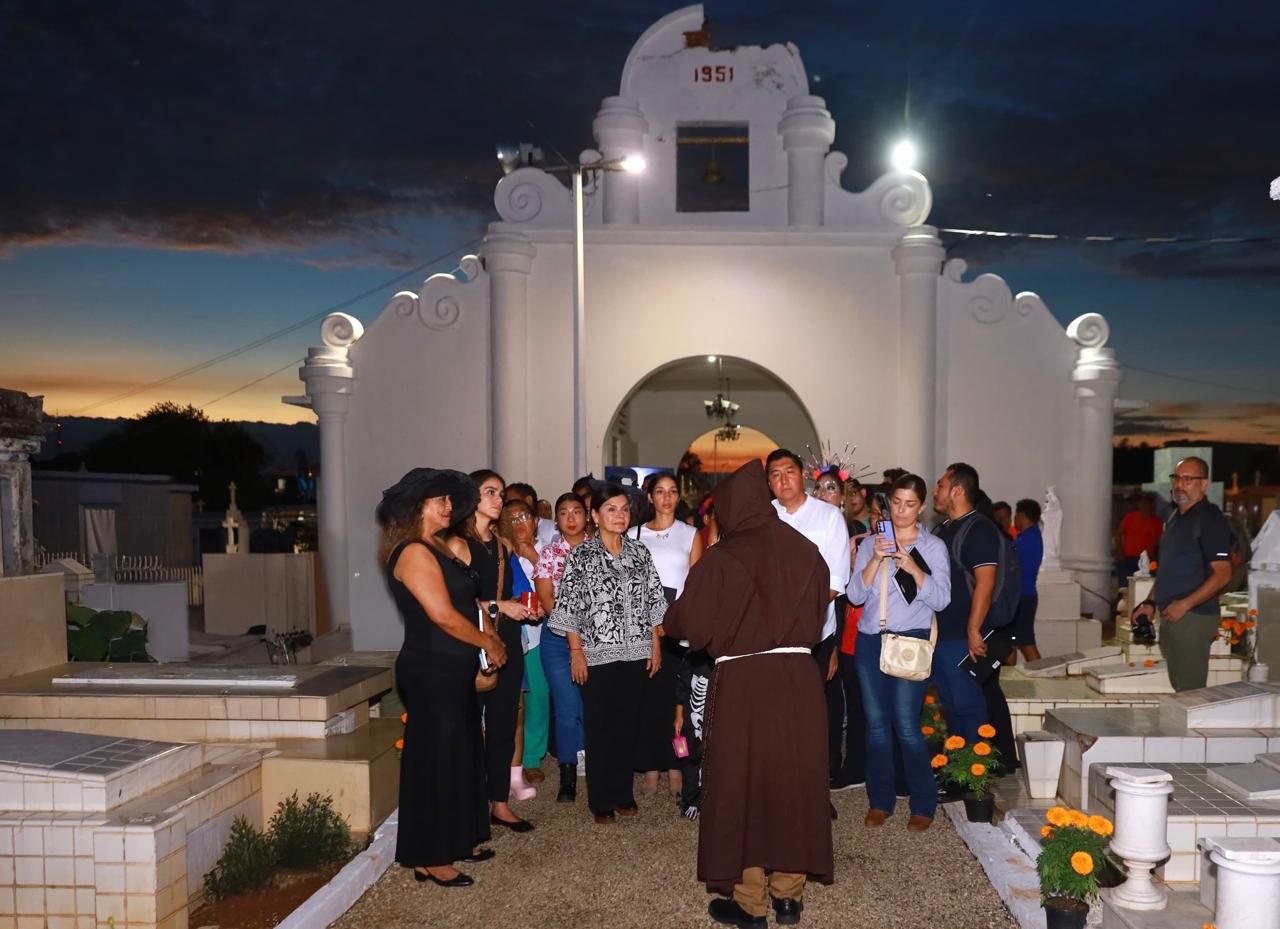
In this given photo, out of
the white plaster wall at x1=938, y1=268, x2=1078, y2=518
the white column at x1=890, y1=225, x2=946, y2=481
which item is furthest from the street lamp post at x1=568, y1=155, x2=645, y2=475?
the white plaster wall at x1=938, y1=268, x2=1078, y2=518

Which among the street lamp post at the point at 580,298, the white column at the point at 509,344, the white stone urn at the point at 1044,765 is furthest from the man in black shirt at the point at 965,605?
the white column at the point at 509,344

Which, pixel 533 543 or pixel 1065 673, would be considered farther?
pixel 1065 673

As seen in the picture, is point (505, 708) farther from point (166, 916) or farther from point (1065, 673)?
point (1065, 673)

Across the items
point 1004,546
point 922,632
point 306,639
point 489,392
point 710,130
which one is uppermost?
point 710,130

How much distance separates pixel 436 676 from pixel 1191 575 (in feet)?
13.9

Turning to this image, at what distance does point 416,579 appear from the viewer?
435 centimetres

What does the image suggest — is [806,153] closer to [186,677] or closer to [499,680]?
[499,680]

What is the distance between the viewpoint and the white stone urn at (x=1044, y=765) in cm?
559

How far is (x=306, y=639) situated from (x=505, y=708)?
348 inches

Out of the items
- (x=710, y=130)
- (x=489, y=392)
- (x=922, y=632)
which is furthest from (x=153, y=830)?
(x=710, y=130)

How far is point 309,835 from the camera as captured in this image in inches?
189

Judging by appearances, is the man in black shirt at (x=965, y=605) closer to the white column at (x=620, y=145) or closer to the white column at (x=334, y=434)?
the white column at (x=620, y=145)

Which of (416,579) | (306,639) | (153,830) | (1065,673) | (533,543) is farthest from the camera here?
(306,639)

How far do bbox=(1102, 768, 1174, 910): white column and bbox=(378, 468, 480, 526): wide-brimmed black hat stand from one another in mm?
3024
